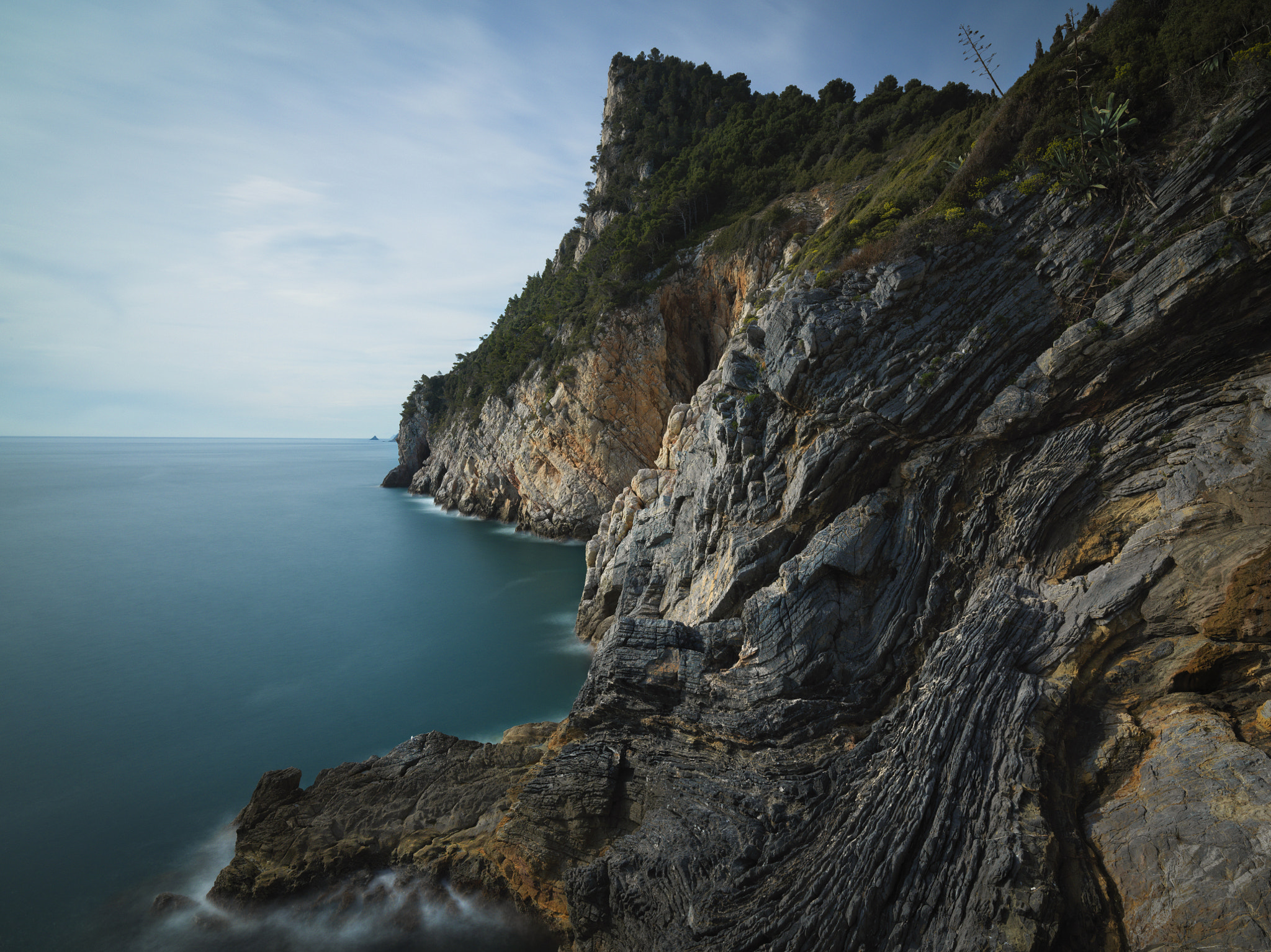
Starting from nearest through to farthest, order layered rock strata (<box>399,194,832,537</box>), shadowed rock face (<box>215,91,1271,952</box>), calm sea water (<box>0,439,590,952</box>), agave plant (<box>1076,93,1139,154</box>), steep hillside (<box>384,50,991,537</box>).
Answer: shadowed rock face (<box>215,91,1271,952</box>)
agave plant (<box>1076,93,1139,154</box>)
calm sea water (<box>0,439,590,952</box>)
steep hillside (<box>384,50,991,537</box>)
layered rock strata (<box>399,194,832,537</box>)

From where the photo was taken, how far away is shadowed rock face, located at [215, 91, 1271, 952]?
7.38 metres

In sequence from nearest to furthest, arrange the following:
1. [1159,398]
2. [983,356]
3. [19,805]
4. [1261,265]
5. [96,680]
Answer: [1261,265] < [1159,398] < [983,356] < [19,805] < [96,680]

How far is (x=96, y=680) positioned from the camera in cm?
1977

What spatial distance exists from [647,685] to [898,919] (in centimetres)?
585

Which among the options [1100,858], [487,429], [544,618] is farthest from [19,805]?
[487,429]

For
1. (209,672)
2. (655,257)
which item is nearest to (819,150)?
(655,257)

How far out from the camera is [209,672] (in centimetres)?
2059

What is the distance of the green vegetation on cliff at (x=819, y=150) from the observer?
11.5 m

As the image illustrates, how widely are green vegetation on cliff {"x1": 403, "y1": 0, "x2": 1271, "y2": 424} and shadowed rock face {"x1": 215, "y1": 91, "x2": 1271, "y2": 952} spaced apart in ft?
5.26

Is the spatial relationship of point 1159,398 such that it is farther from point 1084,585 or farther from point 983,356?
point 1084,585

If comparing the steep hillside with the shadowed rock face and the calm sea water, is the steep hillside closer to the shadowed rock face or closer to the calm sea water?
the calm sea water

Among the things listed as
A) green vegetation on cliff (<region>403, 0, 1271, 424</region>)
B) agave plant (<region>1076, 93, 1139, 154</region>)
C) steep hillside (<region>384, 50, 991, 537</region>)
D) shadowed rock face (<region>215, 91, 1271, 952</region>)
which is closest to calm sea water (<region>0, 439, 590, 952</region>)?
shadowed rock face (<region>215, 91, 1271, 952</region>)

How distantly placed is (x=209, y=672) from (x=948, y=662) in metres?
24.7

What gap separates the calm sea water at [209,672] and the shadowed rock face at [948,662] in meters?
3.20
